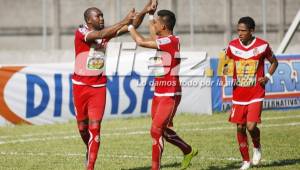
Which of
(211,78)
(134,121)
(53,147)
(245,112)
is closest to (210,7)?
(211,78)

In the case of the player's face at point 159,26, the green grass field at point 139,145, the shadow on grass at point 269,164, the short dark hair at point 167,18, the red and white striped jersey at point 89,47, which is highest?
the short dark hair at point 167,18

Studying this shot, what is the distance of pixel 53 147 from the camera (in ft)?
56.5

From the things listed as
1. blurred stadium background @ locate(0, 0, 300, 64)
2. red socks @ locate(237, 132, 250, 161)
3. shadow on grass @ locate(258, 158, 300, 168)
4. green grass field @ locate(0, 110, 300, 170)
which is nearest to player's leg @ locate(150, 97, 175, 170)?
green grass field @ locate(0, 110, 300, 170)

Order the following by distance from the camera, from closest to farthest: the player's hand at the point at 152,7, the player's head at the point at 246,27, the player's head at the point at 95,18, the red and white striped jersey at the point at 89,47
Result: the player's hand at the point at 152,7 → the player's head at the point at 95,18 → the red and white striped jersey at the point at 89,47 → the player's head at the point at 246,27

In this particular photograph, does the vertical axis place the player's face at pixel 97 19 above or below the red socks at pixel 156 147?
above

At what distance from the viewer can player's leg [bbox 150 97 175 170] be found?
12.3 metres

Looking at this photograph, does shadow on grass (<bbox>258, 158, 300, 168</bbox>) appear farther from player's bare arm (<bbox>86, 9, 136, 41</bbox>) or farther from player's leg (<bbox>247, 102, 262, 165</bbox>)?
player's bare arm (<bbox>86, 9, 136, 41</bbox>)

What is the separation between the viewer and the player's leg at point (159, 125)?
12273mm

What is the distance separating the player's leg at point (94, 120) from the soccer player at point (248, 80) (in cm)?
232

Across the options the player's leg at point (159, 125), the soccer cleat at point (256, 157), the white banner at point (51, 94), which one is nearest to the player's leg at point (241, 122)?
the soccer cleat at point (256, 157)

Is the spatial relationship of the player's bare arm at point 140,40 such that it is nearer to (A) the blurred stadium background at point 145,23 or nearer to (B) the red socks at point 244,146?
(B) the red socks at point 244,146

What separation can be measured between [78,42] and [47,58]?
18.3 meters

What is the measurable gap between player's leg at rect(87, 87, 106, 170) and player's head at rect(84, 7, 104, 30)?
100cm

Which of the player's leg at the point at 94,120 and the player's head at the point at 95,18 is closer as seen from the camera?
the player's leg at the point at 94,120
